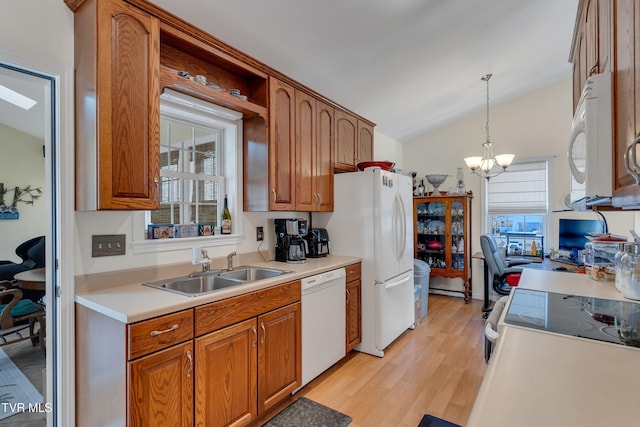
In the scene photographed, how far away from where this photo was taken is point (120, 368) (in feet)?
4.54

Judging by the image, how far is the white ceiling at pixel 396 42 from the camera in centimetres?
205

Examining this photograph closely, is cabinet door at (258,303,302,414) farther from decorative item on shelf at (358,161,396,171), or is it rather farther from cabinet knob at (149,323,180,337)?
decorative item on shelf at (358,161,396,171)

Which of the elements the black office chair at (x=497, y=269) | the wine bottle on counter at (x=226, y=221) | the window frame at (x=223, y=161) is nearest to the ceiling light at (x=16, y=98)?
the window frame at (x=223, y=161)

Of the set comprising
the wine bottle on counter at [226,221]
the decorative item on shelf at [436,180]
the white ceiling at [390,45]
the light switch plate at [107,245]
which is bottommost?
the light switch plate at [107,245]

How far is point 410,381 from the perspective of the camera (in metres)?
2.51

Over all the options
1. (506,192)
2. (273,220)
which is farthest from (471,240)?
(273,220)

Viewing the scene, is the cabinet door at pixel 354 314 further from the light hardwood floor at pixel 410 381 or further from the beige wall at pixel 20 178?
the beige wall at pixel 20 178

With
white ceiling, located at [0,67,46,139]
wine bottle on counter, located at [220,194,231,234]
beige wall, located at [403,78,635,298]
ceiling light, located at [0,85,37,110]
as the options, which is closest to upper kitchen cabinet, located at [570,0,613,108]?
wine bottle on counter, located at [220,194,231,234]

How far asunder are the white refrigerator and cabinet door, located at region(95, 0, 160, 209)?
1763 mm

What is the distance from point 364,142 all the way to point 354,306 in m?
1.92

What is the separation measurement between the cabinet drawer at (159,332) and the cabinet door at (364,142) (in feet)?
8.52

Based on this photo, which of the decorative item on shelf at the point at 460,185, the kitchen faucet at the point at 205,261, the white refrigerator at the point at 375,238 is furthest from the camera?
the decorative item on shelf at the point at 460,185

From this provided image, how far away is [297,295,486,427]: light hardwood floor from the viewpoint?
2.13 meters

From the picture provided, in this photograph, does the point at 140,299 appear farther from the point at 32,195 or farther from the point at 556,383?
the point at 556,383
